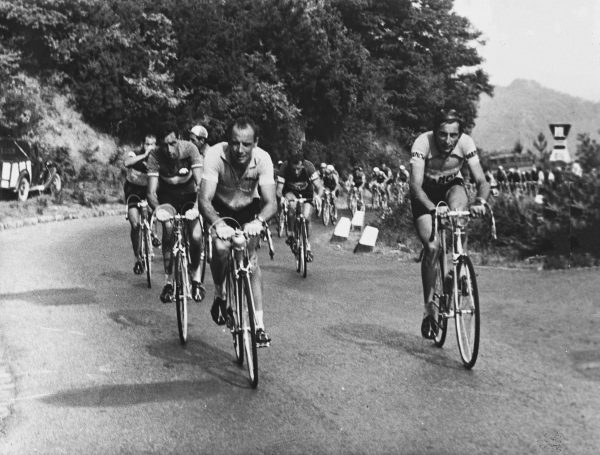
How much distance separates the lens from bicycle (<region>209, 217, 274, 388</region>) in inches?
253

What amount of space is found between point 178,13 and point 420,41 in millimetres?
26877

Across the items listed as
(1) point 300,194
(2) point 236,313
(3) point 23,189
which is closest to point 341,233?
(1) point 300,194

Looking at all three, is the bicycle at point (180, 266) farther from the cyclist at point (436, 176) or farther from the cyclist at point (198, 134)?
the cyclist at point (198, 134)

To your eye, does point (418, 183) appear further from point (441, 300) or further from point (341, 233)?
point (341, 233)

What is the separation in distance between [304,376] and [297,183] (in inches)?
312

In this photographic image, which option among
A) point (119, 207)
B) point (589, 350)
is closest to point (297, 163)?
point (589, 350)

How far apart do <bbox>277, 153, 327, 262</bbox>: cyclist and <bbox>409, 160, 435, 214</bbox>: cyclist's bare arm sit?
20.2 ft

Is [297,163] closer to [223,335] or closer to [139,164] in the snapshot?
[139,164]

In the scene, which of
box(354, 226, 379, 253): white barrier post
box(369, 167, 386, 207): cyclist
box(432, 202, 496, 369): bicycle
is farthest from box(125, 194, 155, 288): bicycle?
box(369, 167, 386, 207): cyclist

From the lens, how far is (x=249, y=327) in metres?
6.63

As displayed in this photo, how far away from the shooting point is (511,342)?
8.28 m

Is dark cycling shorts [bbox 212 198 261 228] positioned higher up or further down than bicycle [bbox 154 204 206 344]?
higher up

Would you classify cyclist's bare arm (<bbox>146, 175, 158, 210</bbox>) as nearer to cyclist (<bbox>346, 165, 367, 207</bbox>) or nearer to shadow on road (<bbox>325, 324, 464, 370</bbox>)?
shadow on road (<bbox>325, 324, 464, 370</bbox>)

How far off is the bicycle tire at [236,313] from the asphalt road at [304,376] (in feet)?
0.61
